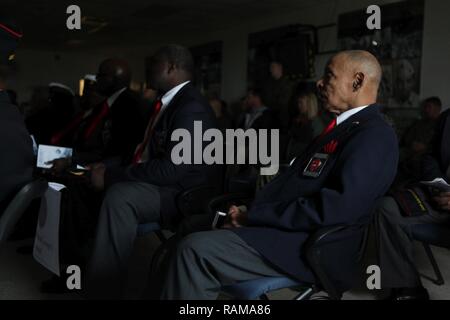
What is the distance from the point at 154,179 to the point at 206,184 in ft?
0.92

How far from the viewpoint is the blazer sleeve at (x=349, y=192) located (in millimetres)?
1472

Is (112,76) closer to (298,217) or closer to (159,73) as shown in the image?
(159,73)

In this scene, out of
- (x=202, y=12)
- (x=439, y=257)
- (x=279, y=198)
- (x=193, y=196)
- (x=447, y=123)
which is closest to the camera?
(x=279, y=198)

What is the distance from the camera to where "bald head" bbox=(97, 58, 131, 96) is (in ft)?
10.4

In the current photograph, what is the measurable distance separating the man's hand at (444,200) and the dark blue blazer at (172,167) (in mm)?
1128

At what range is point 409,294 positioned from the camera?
2.39 meters

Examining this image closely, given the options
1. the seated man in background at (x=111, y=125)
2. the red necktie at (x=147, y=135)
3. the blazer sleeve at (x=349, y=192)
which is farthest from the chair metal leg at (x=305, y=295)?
the seated man in background at (x=111, y=125)

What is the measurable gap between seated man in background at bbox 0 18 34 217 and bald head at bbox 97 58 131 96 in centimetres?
144

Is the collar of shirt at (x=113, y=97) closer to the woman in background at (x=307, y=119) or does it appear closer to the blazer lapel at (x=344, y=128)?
the blazer lapel at (x=344, y=128)

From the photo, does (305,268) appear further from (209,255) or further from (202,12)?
(202,12)

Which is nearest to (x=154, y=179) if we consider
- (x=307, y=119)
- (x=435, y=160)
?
(x=435, y=160)
